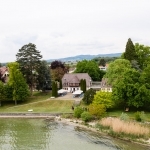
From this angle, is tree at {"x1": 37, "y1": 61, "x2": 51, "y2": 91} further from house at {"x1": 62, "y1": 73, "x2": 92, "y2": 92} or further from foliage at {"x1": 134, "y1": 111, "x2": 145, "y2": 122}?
foliage at {"x1": 134, "y1": 111, "x2": 145, "y2": 122}

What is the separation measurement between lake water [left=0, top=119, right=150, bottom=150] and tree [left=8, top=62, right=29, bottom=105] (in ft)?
36.5

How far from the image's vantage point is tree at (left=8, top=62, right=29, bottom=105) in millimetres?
57969

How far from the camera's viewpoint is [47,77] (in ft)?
221

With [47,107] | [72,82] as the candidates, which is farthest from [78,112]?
[72,82]

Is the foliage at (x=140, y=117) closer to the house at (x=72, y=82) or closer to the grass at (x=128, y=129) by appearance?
the grass at (x=128, y=129)

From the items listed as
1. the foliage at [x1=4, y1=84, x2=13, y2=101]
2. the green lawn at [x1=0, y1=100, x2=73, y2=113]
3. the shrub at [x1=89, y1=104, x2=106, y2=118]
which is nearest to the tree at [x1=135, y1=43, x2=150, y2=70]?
the green lawn at [x1=0, y1=100, x2=73, y2=113]

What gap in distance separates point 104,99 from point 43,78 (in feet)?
68.5

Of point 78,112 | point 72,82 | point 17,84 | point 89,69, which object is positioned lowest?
point 78,112

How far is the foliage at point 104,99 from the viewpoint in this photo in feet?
163

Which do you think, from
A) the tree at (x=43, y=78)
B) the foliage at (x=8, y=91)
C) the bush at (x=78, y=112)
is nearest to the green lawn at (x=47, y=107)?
the foliage at (x=8, y=91)

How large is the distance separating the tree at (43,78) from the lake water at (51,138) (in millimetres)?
19269

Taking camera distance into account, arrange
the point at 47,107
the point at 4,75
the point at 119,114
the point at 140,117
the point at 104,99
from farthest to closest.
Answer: the point at 4,75 < the point at 47,107 < the point at 104,99 < the point at 119,114 < the point at 140,117

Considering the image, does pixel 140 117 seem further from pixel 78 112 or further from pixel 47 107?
pixel 47 107

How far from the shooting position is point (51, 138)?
1515 inches
